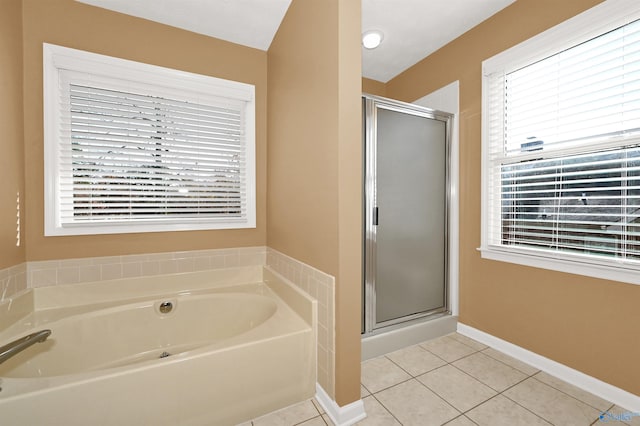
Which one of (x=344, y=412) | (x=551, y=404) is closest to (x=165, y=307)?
(x=344, y=412)

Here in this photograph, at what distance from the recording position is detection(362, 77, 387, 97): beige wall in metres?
3.02

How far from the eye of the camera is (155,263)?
2096 mm

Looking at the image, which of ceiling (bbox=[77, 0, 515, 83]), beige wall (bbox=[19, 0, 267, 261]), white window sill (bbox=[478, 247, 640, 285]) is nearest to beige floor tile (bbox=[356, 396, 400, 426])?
white window sill (bbox=[478, 247, 640, 285])

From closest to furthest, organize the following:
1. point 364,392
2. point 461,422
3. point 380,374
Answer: point 461,422 → point 364,392 → point 380,374

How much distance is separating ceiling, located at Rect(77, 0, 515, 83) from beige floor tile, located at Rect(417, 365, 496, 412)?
2.52 m

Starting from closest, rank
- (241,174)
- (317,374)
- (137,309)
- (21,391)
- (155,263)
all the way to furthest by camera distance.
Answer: (21,391) → (317,374) → (137,309) → (155,263) → (241,174)

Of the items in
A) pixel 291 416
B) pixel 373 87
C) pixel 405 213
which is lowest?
pixel 291 416

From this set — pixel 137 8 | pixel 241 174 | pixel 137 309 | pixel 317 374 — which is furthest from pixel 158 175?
pixel 317 374

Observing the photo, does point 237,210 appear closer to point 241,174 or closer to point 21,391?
point 241,174

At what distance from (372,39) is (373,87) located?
822mm

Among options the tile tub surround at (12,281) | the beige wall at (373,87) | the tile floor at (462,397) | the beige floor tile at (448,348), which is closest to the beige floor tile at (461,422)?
the tile floor at (462,397)

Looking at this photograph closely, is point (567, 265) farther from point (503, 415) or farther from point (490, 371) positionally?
point (503, 415)

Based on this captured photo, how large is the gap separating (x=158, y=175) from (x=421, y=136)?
82.7 inches

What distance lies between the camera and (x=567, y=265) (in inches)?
66.0
